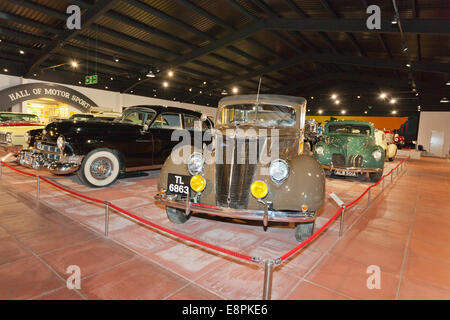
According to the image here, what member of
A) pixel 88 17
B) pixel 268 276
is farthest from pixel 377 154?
pixel 88 17

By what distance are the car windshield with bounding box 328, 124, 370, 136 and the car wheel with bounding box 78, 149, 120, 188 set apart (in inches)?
262

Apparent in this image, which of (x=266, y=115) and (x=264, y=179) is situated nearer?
(x=264, y=179)

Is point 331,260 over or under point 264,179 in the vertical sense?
under

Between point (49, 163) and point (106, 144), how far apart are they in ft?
3.49

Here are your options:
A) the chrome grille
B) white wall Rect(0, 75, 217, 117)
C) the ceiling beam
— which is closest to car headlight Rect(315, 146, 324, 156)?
the chrome grille

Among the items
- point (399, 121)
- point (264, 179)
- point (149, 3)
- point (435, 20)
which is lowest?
point (264, 179)

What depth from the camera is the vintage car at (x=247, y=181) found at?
263 cm

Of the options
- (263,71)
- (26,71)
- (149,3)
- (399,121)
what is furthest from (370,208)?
(399,121)

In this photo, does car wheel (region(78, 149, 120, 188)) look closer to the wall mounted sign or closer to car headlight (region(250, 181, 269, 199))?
car headlight (region(250, 181, 269, 199))

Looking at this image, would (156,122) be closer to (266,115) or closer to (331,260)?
(266,115)

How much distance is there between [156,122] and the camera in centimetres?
581

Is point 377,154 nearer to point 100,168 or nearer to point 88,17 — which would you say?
point 100,168

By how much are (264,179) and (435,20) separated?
1013 centimetres

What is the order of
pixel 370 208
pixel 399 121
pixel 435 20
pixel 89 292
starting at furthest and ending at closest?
pixel 399 121, pixel 435 20, pixel 370 208, pixel 89 292
